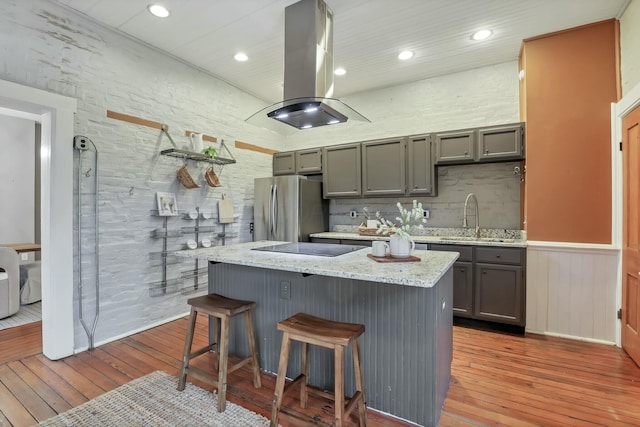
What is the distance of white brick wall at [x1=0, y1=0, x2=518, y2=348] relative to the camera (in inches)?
102

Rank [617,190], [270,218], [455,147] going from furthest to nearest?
1. [270,218]
2. [455,147]
3. [617,190]

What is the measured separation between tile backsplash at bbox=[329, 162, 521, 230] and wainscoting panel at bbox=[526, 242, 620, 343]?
0.64 m

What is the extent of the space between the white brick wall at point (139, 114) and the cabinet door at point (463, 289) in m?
1.85

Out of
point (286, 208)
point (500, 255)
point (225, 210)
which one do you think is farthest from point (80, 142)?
point (500, 255)

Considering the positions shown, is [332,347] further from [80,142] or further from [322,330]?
[80,142]

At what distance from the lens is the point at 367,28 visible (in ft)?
9.95

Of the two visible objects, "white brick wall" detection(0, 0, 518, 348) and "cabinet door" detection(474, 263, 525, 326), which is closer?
"white brick wall" detection(0, 0, 518, 348)

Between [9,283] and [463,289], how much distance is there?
520 centimetres

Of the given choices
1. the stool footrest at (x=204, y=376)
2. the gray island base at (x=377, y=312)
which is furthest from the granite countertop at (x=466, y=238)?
the stool footrest at (x=204, y=376)

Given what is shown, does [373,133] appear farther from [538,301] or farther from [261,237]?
[538,301]

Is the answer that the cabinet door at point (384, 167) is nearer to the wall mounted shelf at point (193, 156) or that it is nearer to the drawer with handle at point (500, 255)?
the drawer with handle at point (500, 255)

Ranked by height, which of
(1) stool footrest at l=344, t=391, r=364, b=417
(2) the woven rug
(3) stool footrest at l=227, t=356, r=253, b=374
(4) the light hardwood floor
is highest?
(1) stool footrest at l=344, t=391, r=364, b=417

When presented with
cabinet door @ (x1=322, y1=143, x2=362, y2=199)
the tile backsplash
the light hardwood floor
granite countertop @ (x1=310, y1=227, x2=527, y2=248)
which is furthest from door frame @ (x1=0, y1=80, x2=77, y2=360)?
Result: the tile backsplash

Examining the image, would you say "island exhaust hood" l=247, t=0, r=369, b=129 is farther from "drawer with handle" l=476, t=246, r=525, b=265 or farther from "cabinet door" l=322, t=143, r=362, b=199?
"drawer with handle" l=476, t=246, r=525, b=265
